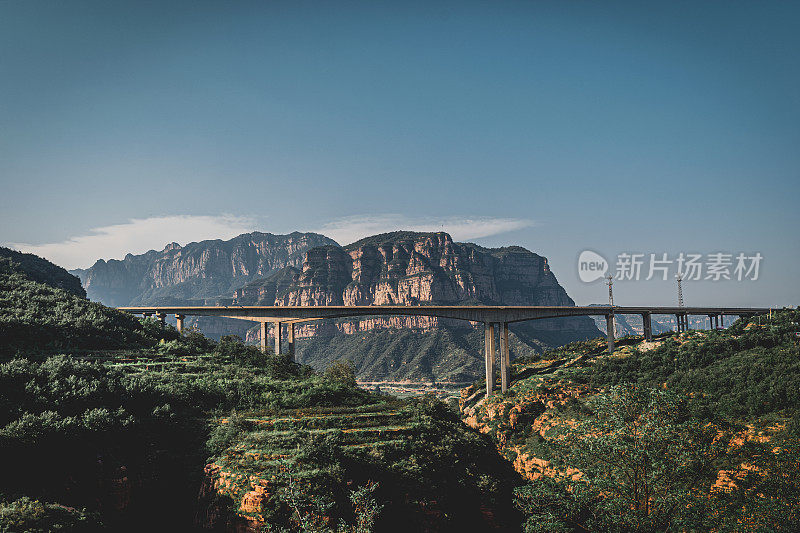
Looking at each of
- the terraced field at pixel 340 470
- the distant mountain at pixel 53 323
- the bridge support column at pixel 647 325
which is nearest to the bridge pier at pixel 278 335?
the distant mountain at pixel 53 323

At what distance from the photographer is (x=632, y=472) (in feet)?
72.2

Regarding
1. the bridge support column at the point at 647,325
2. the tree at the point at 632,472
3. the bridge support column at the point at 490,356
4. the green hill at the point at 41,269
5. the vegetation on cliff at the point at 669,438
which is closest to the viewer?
the tree at the point at 632,472

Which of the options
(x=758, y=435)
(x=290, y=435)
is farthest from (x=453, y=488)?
(x=758, y=435)

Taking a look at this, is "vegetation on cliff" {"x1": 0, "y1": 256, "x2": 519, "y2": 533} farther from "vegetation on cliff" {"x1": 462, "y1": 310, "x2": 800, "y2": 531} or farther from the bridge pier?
the bridge pier

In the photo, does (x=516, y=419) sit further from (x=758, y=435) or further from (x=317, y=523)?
(x=317, y=523)

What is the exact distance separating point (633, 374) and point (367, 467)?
52817 millimetres

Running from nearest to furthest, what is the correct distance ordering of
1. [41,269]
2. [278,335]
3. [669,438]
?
[669,438] → [41,269] → [278,335]

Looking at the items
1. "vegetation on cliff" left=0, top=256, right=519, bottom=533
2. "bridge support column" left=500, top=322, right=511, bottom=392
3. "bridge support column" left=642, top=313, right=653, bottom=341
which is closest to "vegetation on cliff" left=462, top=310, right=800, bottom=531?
"vegetation on cliff" left=0, top=256, right=519, bottom=533

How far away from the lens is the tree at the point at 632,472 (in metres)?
20.8

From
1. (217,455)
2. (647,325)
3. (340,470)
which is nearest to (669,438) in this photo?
(340,470)

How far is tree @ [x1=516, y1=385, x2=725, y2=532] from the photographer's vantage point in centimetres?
2078

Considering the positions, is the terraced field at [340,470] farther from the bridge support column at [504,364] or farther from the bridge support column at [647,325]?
the bridge support column at [647,325]

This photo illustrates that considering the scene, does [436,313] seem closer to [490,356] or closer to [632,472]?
[490,356]

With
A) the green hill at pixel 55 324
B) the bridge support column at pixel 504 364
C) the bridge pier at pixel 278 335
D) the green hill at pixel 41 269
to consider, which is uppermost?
the green hill at pixel 41 269
